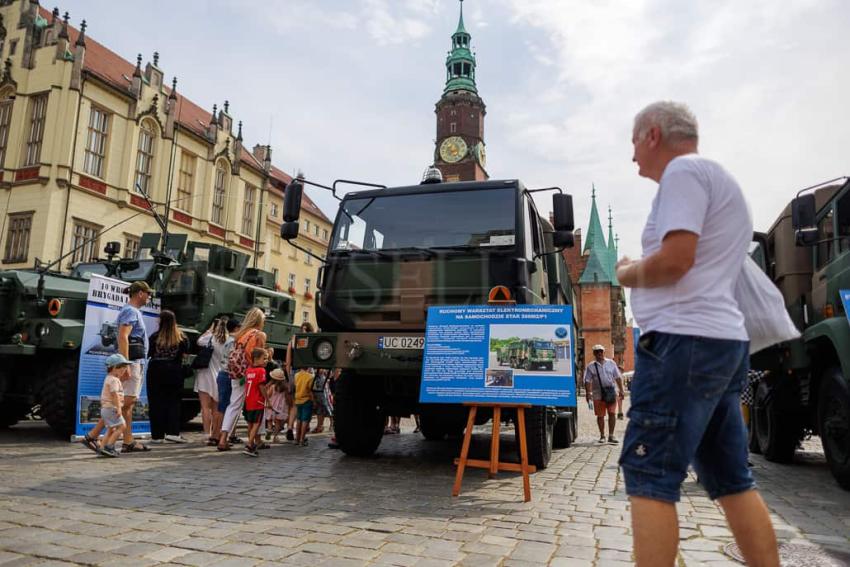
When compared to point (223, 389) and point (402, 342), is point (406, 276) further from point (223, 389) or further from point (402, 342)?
point (223, 389)

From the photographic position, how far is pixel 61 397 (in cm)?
768

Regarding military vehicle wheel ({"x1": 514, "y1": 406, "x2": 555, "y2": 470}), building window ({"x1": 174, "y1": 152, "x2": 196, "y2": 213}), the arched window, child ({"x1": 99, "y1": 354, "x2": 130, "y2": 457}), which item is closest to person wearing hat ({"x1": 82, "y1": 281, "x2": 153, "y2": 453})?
child ({"x1": 99, "y1": 354, "x2": 130, "y2": 457})

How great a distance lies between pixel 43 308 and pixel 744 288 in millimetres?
8695

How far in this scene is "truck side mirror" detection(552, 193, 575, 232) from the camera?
5973 mm

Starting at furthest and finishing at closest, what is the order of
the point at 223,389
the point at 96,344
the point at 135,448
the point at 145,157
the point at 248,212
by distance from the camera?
the point at 248,212 → the point at 145,157 → the point at 223,389 → the point at 96,344 → the point at 135,448

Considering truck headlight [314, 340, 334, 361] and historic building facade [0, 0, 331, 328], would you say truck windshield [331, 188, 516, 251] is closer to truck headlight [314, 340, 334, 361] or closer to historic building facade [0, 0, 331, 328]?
truck headlight [314, 340, 334, 361]

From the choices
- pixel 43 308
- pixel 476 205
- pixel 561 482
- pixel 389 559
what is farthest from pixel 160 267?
pixel 389 559

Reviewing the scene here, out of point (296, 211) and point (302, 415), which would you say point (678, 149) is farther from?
point (302, 415)

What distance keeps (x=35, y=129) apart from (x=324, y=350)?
27869mm

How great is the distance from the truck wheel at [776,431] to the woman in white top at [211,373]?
23.2 feet

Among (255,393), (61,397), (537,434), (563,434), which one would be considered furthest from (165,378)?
(563,434)

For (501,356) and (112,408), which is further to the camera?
(112,408)

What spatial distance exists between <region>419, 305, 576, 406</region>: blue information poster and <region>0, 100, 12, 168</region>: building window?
29.7 meters

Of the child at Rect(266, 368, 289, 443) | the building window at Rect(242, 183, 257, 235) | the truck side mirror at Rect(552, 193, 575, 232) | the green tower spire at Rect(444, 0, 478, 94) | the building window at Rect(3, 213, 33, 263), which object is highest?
the green tower spire at Rect(444, 0, 478, 94)
